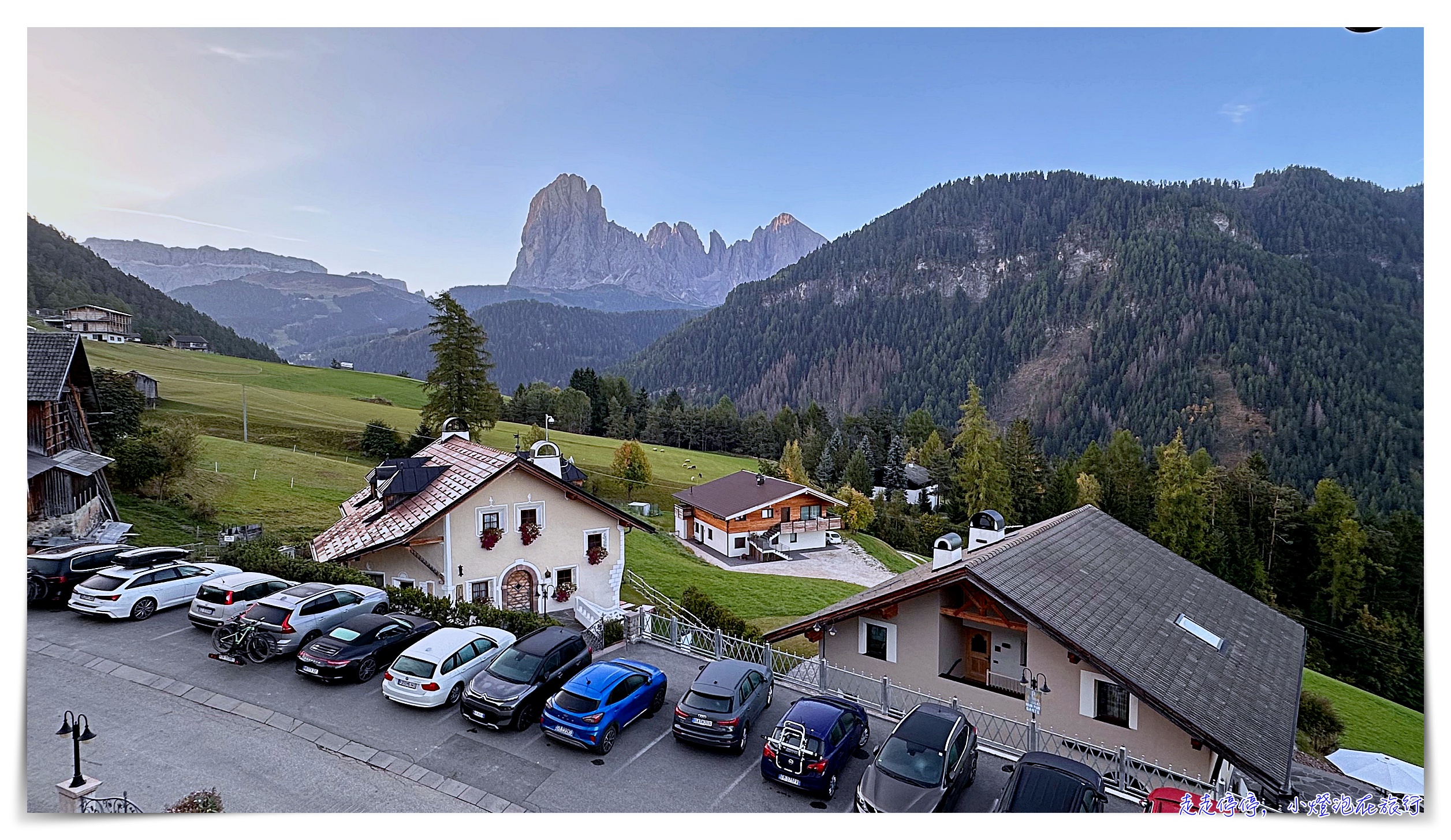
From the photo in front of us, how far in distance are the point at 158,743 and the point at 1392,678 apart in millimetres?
65767

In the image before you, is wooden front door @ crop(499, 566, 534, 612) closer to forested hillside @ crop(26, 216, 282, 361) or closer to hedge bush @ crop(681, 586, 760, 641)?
hedge bush @ crop(681, 586, 760, 641)

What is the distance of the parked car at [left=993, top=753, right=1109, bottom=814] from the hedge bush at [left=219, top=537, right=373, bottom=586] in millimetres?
18426

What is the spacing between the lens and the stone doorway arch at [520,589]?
→ 25.5 metres

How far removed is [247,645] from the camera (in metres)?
17.6

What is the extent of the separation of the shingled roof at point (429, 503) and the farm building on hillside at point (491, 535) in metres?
0.05

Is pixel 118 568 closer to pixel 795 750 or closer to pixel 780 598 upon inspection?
→ pixel 795 750

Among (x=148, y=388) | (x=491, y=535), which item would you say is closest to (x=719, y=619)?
(x=491, y=535)

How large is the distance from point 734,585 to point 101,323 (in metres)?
73.9

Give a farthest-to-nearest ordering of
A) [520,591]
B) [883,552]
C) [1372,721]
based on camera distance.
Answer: [883,552], [1372,721], [520,591]

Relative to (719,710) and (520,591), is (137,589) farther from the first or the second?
(719,710)

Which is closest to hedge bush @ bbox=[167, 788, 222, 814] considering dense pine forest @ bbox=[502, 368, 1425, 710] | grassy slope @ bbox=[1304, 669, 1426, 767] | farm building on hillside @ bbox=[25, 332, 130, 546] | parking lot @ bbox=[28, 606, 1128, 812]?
parking lot @ bbox=[28, 606, 1128, 812]

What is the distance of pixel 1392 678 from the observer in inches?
1908

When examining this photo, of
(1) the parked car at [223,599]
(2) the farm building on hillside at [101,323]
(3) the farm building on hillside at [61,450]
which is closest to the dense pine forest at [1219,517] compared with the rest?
(2) the farm building on hillside at [101,323]

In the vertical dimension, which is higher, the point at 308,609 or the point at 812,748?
the point at 308,609
